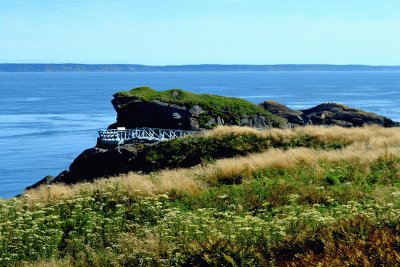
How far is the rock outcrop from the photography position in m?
52.9

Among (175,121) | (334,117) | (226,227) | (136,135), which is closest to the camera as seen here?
(226,227)

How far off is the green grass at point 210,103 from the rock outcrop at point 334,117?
374 cm

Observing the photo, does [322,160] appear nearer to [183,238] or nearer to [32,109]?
[183,238]

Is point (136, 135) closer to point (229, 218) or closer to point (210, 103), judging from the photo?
point (210, 103)

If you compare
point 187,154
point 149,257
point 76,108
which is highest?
point 149,257

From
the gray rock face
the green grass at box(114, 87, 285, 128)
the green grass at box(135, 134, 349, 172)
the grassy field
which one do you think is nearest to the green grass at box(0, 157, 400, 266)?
the grassy field

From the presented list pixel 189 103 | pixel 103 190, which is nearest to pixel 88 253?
pixel 103 190

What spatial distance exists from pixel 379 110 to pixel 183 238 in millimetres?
91155

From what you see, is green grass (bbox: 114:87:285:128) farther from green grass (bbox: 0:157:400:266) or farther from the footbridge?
green grass (bbox: 0:157:400:266)

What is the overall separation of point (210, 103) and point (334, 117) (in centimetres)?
1214

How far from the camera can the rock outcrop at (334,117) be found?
52875 millimetres

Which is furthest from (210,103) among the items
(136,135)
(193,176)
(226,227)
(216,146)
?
(226,227)

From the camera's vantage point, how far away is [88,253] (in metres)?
10.7

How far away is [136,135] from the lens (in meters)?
44.5
